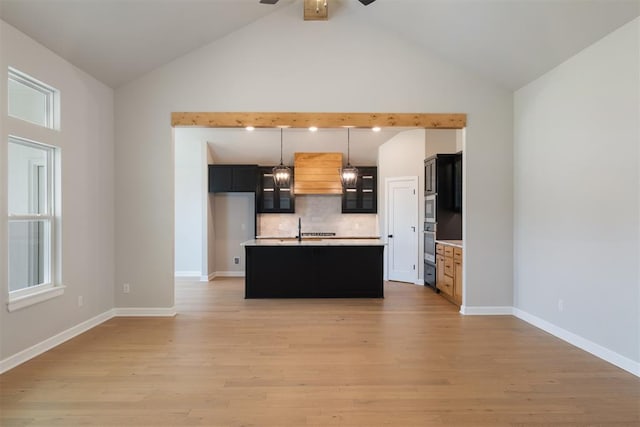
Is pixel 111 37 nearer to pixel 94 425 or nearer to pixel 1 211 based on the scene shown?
pixel 1 211


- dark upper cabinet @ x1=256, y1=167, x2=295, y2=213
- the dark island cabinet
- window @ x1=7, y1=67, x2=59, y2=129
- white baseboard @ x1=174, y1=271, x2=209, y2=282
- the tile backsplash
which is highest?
window @ x1=7, y1=67, x2=59, y2=129

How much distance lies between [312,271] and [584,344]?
3.63 m

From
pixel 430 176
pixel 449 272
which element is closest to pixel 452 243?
pixel 449 272

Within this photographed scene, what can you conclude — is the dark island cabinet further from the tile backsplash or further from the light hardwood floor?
the tile backsplash

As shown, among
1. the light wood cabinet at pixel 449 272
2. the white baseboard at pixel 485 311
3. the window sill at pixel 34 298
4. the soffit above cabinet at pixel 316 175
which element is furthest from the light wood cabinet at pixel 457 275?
the window sill at pixel 34 298

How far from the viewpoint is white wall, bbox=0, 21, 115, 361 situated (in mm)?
3104

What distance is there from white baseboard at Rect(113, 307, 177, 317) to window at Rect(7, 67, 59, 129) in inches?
96.2

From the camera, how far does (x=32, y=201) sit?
353 cm

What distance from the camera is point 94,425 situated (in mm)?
2312

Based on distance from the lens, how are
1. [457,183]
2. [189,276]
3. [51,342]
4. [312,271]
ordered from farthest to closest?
1. [189,276]
2. [457,183]
3. [312,271]
4. [51,342]

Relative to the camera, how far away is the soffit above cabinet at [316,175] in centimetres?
809

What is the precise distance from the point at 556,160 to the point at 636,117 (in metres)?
0.99

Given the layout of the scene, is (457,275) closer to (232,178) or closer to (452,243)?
(452,243)

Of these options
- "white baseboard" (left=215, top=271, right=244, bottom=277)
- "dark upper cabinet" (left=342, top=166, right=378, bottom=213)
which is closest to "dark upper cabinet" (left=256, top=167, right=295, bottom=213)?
"dark upper cabinet" (left=342, top=166, right=378, bottom=213)
